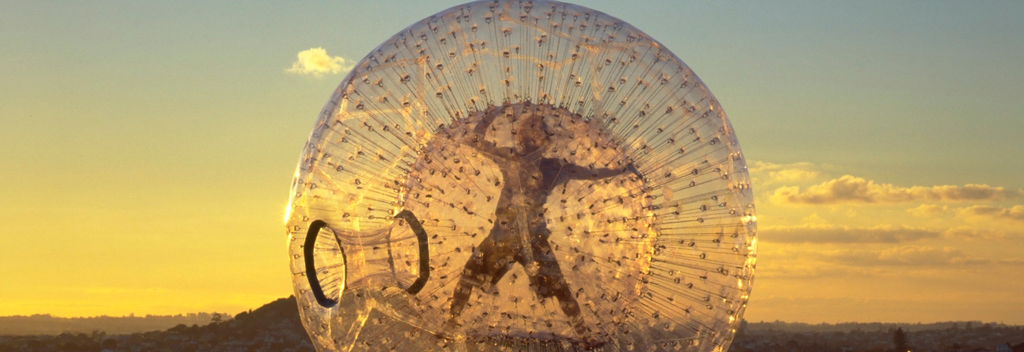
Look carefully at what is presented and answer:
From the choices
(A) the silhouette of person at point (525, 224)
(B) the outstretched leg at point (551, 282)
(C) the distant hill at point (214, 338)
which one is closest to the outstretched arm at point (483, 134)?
(A) the silhouette of person at point (525, 224)

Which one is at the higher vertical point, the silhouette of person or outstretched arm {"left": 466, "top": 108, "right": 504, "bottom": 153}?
outstretched arm {"left": 466, "top": 108, "right": 504, "bottom": 153}

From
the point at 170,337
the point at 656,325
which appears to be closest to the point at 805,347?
the point at 170,337

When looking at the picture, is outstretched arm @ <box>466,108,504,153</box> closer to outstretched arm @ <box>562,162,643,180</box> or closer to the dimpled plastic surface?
the dimpled plastic surface

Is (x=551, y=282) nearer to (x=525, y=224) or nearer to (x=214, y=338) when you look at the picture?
(x=525, y=224)

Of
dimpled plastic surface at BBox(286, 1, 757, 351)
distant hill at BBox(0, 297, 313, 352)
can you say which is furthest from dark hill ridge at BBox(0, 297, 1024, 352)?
dimpled plastic surface at BBox(286, 1, 757, 351)

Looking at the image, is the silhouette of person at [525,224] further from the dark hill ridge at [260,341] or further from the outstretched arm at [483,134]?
the dark hill ridge at [260,341]
